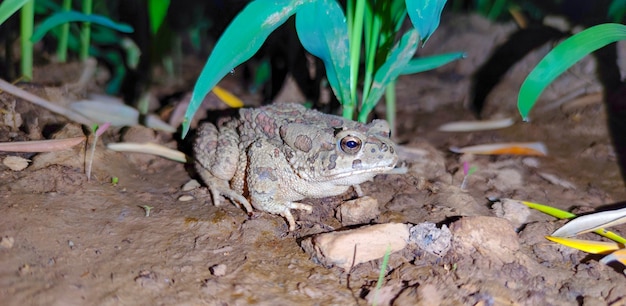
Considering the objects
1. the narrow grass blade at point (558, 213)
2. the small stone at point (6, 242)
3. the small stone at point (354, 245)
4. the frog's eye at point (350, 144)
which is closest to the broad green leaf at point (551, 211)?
the narrow grass blade at point (558, 213)

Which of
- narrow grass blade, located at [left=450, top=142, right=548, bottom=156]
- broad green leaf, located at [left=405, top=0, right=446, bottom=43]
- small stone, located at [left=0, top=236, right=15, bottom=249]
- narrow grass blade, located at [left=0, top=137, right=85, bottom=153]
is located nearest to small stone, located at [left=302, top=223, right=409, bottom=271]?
broad green leaf, located at [left=405, top=0, right=446, bottom=43]

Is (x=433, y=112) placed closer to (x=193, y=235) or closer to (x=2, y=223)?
(x=193, y=235)

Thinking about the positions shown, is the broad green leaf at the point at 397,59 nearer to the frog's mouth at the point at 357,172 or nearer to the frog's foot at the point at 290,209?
the frog's mouth at the point at 357,172

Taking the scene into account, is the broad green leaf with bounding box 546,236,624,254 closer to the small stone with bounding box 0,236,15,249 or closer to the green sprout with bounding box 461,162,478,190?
the green sprout with bounding box 461,162,478,190

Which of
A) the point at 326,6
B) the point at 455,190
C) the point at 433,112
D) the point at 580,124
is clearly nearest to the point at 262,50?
→ the point at 433,112

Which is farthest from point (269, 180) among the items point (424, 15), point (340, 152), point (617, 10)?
point (617, 10)
